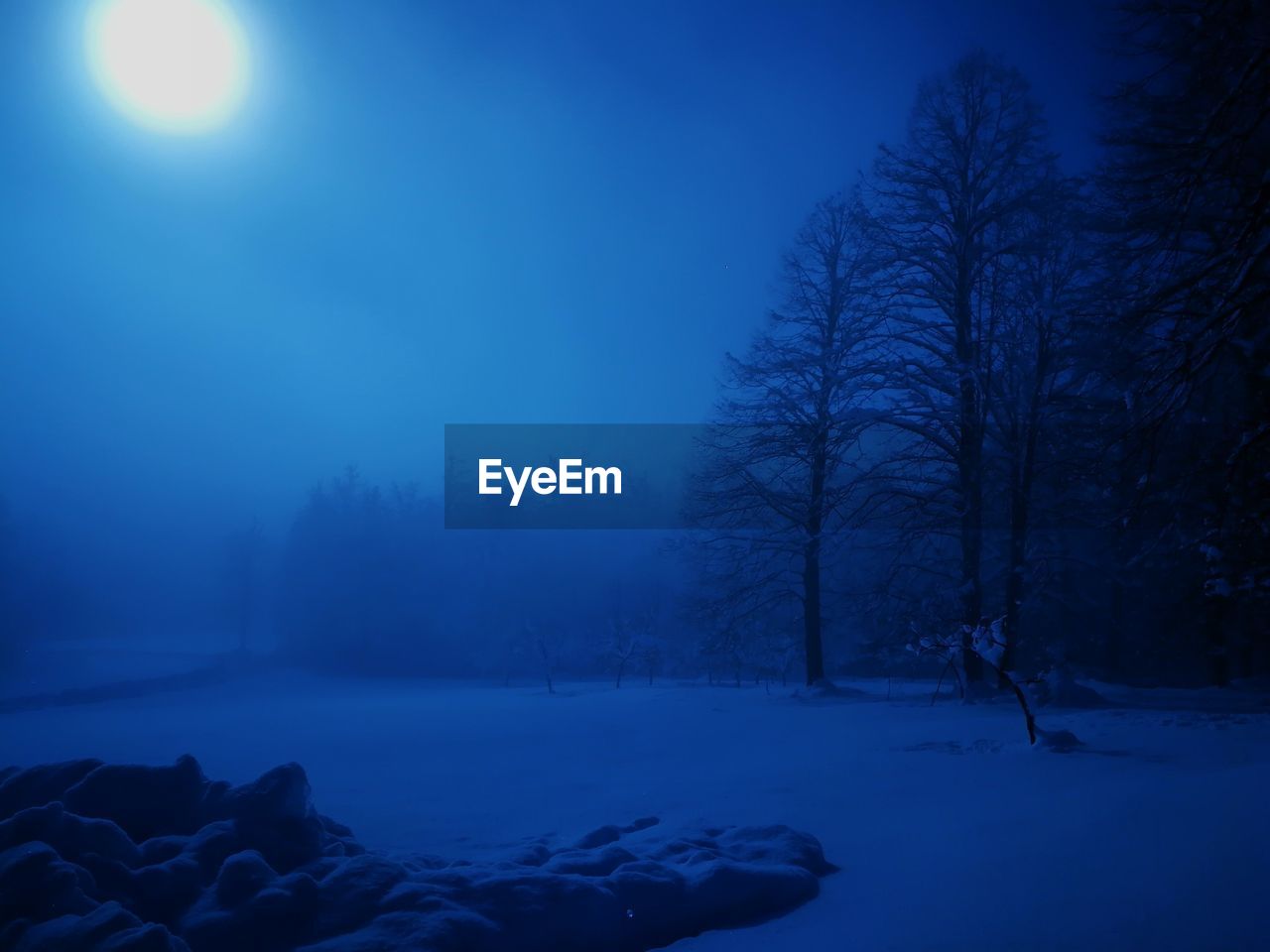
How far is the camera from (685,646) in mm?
38156

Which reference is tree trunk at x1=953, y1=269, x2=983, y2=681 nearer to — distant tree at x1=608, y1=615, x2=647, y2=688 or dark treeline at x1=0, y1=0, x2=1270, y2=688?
dark treeline at x1=0, y1=0, x2=1270, y2=688

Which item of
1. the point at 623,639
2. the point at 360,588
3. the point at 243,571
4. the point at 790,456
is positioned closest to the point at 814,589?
the point at 790,456

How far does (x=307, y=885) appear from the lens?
3.40 meters

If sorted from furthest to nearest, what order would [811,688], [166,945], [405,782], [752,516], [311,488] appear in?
[311,488]
[752,516]
[811,688]
[405,782]
[166,945]

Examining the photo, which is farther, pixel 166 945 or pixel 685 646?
pixel 685 646

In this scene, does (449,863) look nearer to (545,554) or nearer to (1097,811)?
(1097,811)

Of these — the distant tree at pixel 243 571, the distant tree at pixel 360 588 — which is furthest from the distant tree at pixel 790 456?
the distant tree at pixel 243 571

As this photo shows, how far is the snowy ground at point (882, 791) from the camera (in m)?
3.22

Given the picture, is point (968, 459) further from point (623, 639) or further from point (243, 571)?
point (243, 571)

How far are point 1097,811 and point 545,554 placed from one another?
44.3 meters

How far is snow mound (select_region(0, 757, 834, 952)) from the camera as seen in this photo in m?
3.13

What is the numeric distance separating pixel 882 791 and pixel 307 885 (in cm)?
424

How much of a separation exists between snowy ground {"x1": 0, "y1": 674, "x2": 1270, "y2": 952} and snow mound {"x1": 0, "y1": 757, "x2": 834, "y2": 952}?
27 cm

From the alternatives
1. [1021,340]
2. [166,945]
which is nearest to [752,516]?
[1021,340]
